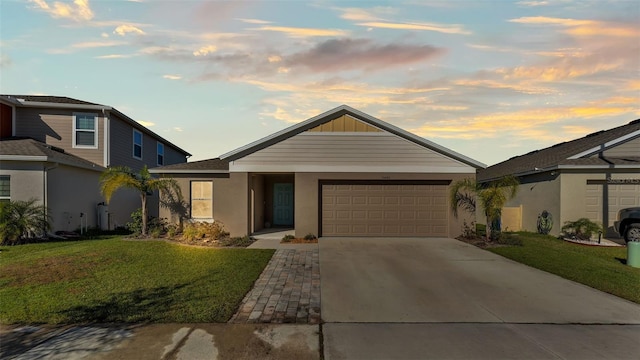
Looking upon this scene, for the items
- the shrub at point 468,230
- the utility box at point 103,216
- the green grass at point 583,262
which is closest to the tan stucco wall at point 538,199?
the green grass at point 583,262

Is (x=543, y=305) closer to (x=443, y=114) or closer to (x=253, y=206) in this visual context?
(x=253, y=206)

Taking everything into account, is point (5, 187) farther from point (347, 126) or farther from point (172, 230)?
point (347, 126)

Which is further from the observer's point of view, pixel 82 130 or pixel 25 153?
pixel 82 130

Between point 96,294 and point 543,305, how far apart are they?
8.08 m

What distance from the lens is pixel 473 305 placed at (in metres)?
5.45

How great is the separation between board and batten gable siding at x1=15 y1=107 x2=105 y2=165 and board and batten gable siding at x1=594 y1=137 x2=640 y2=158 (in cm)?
2405

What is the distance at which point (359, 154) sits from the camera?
522 inches

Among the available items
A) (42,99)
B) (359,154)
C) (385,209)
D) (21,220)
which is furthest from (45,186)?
(385,209)

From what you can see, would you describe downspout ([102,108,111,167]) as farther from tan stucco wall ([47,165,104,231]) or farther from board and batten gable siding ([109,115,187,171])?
tan stucco wall ([47,165,104,231])

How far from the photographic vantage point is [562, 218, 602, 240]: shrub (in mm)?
12427

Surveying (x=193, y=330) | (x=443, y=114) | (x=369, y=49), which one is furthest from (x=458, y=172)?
(x=193, y=330)

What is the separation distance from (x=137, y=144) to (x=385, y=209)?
1528 cm

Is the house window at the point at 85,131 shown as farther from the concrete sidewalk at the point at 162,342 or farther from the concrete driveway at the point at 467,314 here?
the concrete driveway at the point at 467,314

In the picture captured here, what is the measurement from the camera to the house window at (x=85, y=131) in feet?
50.8
